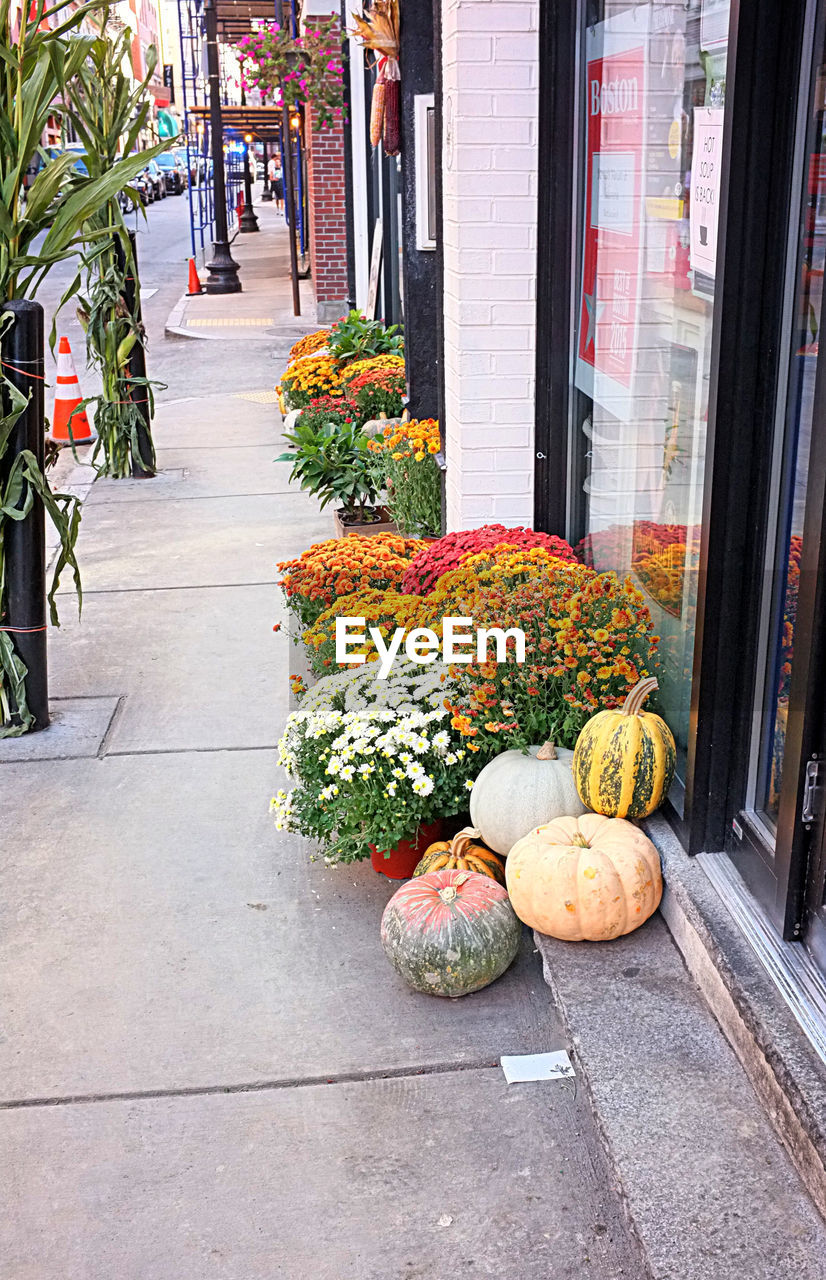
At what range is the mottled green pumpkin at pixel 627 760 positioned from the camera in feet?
10.8

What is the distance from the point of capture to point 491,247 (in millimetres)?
4742

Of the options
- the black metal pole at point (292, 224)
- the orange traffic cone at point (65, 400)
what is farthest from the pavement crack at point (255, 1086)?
the black metal pole at point (292, 224)

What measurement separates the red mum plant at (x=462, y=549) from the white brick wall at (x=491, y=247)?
0.32 metres

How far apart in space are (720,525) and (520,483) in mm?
2078

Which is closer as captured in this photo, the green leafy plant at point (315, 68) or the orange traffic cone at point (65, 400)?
the orange traffic cone at point (65, 400)

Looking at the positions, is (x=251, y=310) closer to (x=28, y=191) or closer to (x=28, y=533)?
(x=28, y=191)

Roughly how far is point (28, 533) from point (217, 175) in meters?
16.7

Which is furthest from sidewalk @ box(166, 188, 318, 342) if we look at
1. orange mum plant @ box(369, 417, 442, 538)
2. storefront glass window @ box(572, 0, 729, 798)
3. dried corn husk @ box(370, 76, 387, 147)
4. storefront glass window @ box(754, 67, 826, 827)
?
storefront glass window @ box(754, 67, 826, 827)

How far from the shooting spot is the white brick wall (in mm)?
4535

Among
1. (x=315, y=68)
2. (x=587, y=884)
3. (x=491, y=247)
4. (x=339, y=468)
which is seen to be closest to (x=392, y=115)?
(x=339, y=468)

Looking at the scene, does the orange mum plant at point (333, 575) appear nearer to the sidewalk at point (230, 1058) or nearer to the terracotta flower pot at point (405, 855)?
the sidewalk at point (230, 1058)

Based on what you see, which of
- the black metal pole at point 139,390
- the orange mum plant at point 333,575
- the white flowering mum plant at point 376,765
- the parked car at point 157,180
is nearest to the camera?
the white flowering mum plant at point 376,765

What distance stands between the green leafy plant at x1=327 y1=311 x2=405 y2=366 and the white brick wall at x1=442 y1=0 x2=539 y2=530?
13.6 feet

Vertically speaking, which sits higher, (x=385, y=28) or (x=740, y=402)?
(x=385, y=28)
